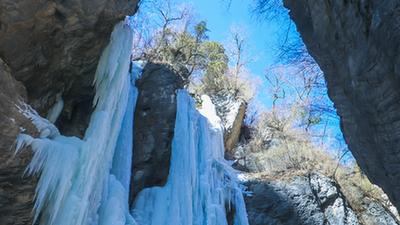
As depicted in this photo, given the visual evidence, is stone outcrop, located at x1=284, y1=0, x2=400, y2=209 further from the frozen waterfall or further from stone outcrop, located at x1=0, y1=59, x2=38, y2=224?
stone outcrop, located at x1=0, y1=59, x2=38, y2=224

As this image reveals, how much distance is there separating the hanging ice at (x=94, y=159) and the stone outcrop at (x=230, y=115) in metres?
6.33

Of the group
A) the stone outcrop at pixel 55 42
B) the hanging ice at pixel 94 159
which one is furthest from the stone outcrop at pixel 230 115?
the stone outcrop at pixel 55 42

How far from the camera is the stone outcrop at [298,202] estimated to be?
25.1 feet

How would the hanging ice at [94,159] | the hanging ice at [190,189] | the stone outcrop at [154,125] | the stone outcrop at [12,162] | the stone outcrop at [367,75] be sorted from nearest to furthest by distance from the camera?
the stone outcrop at [367,75] < the stone outcrop at [12,162] < the hanging ice at [94,159] < the hanging ice at [190,189] < the stone outcrop at [154,125]

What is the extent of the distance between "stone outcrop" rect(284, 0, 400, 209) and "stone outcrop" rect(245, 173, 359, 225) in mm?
4434

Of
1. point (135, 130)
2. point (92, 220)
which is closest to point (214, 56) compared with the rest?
point (135, 130)

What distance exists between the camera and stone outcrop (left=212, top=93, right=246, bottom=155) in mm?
12055

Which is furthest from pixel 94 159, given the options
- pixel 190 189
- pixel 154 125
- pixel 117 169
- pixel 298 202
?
pixel 298 202

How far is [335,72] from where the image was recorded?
3990 millimetres

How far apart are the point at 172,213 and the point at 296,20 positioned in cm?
474

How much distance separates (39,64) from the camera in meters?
3.98

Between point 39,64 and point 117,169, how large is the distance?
8.45ft

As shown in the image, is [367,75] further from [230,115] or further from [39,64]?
[230,115]

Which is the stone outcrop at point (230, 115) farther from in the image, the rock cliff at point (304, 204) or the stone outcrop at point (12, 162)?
the stone outcrop at point (12, 162)
